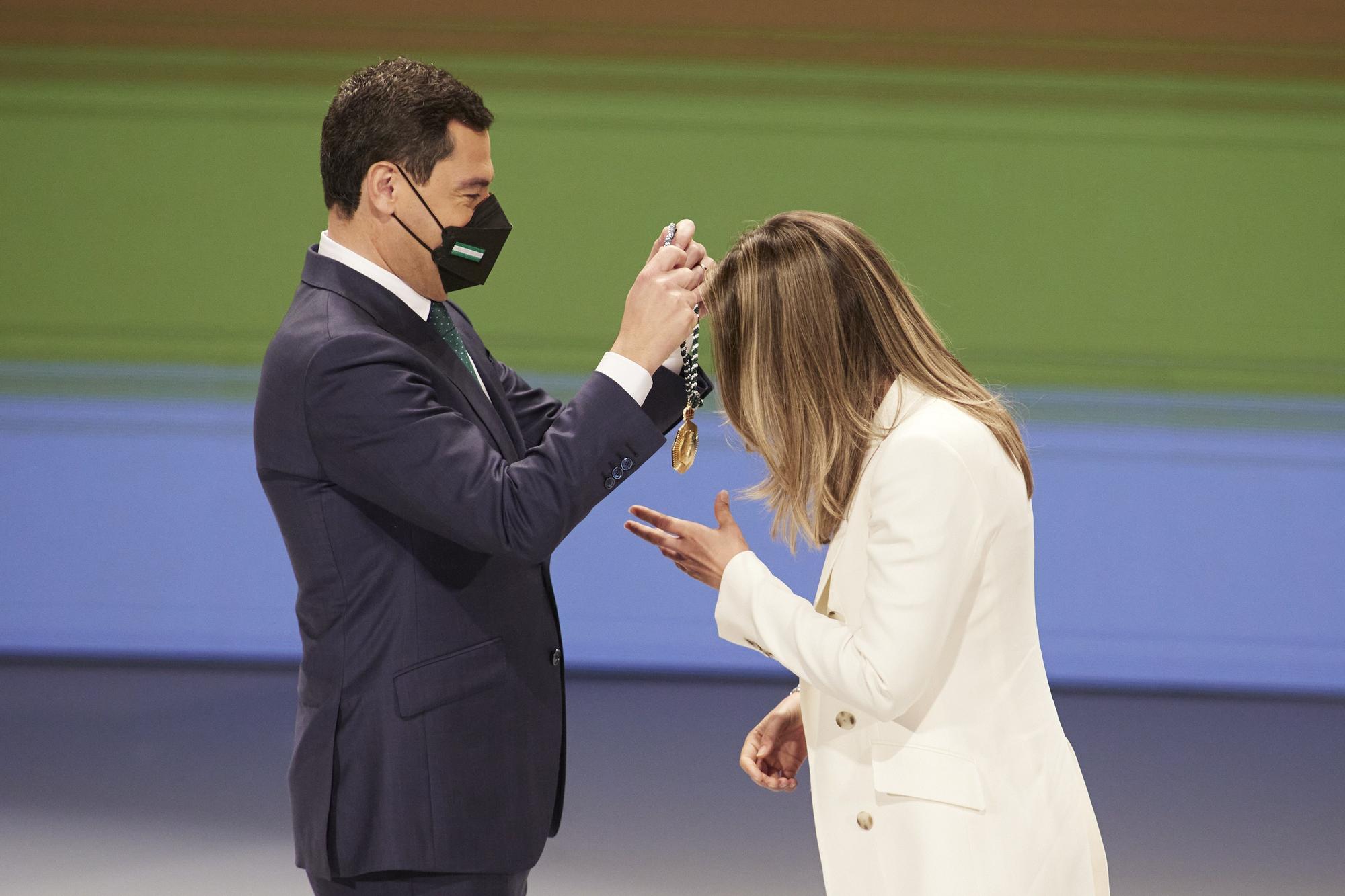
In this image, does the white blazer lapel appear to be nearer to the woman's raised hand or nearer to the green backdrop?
the woman's raised hand

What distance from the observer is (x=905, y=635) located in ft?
4.10

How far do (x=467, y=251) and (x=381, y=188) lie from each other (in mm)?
141

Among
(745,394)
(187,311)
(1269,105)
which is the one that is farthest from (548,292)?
(745,394)

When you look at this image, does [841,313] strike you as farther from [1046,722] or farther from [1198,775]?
[1198,775]

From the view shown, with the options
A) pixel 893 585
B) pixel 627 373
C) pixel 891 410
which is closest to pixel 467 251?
pixel 627 373

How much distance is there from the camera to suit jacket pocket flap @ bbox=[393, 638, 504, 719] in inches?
57.8

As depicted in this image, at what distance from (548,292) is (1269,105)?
102 inches

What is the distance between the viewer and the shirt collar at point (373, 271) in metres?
1.58

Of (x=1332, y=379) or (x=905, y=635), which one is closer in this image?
(x=905, y=635)

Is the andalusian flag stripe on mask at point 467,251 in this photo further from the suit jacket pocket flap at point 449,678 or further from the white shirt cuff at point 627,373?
the suit jacket pocket flap at point 449,678

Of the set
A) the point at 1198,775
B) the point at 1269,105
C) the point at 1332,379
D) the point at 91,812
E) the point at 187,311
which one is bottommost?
the point at 91,812

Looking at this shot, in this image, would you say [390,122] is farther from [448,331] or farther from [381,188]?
[448,331]

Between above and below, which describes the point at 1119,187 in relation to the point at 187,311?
above

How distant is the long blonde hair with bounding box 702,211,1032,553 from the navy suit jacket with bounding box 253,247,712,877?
168mm
